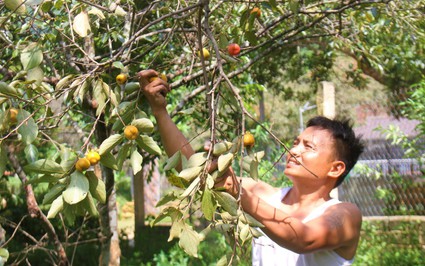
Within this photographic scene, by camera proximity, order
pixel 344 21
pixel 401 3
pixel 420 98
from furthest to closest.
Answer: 1. pixel 420 98
2. pixel 344 21
3. pixel 401 3

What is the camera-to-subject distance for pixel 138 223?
7.64m

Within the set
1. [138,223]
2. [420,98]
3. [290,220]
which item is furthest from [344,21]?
[138,223]

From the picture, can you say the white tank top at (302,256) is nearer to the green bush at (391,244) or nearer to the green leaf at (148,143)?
the green leaf at (148,143)

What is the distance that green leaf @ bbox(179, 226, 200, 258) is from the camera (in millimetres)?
1213

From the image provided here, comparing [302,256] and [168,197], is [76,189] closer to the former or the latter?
[168,197]

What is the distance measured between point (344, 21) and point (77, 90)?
7.86ft

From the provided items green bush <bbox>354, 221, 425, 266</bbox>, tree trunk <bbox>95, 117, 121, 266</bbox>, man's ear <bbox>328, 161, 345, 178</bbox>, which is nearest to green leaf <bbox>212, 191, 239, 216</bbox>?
man's ear <bbox>328, 161, 345, 178</bbox>

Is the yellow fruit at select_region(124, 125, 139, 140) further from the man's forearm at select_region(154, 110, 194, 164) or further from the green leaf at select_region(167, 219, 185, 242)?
the man's forearm at select_region(154, 110, 194, 164)

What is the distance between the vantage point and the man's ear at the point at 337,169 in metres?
2.17

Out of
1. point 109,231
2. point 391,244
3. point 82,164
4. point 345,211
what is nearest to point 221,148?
point 82,164

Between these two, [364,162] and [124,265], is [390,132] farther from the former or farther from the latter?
[124,265]

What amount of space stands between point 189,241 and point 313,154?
0.98m

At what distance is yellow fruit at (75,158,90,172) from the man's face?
3.08ft

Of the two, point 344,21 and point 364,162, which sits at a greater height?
point 344,21
